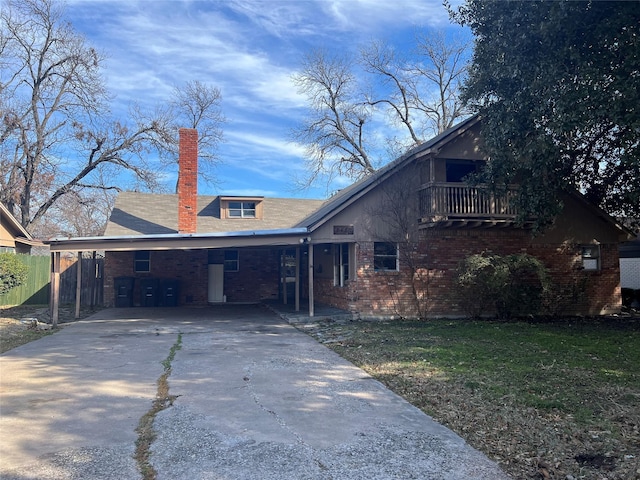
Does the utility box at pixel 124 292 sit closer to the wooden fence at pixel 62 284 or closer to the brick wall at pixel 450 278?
the wooden fence at pixel 62 284

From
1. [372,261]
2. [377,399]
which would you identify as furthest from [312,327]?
[377,399]

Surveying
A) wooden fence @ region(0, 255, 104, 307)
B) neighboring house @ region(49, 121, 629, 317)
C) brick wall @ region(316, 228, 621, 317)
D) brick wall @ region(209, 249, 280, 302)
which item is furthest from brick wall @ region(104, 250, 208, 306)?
brick wall @ region(316, 228, 621, 317)

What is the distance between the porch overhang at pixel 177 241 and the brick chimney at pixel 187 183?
453cm

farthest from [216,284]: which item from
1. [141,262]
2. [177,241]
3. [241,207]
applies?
[177,241]

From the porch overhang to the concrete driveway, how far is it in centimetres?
427

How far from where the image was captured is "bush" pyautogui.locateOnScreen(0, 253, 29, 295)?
17.7 metres

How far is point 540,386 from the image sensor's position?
669 cm

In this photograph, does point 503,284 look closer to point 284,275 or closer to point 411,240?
point 411,240

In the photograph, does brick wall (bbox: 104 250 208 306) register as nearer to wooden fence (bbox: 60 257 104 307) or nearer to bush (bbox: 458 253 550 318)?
wooden fence (bbox: 60 257 104 307)

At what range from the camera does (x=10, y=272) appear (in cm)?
1784

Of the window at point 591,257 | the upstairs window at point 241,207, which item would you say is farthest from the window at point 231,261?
the window at point 591,257

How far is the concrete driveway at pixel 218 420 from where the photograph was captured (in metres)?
4.12

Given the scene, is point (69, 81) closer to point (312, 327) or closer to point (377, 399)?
point (312, 327)

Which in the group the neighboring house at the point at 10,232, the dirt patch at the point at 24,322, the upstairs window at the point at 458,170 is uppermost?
the upstairs window at the point at 458,170
